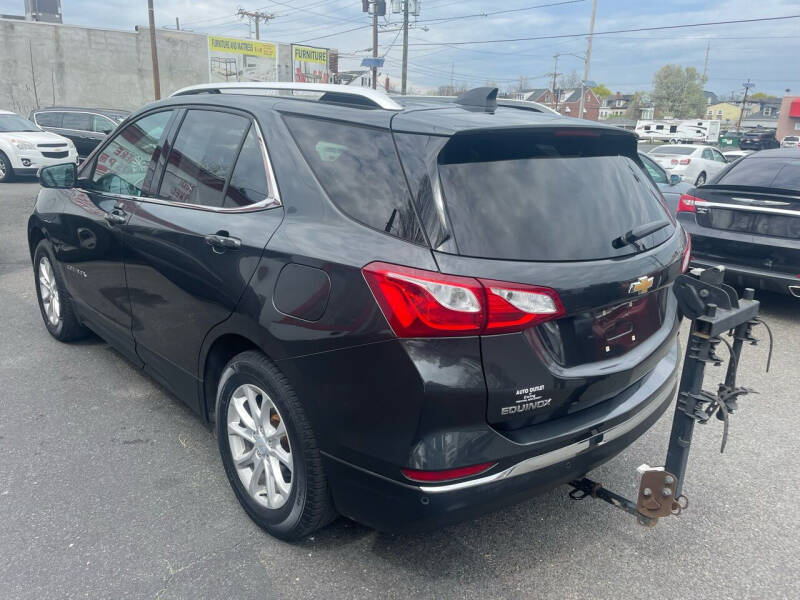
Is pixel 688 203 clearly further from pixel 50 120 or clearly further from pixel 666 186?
pixel 50 120

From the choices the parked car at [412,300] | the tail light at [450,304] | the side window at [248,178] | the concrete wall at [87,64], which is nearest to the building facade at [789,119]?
the concrete wall at [87,64]

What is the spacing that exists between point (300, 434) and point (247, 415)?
0.47 meters

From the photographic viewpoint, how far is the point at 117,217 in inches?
143

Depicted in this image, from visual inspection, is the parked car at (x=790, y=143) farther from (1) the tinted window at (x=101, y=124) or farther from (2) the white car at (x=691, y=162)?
(1) the tinted window at (x=101, y=124)

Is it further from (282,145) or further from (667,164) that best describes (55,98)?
(282,145)

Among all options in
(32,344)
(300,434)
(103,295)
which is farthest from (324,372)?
(32,344)

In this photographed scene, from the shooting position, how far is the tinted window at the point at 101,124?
19203 mm

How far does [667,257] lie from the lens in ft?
8.91

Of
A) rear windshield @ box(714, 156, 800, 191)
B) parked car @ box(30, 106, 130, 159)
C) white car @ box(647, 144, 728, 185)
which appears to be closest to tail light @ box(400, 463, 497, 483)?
rear windshield @ box(714, 156, 800, 191)

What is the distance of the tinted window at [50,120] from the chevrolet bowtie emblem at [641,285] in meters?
20.6

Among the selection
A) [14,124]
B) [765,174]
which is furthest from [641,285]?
[14,124]

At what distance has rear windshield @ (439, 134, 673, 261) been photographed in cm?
217

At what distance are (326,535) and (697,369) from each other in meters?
1.62

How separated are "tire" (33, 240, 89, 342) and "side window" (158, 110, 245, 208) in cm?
183
